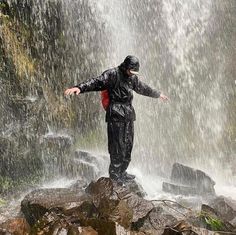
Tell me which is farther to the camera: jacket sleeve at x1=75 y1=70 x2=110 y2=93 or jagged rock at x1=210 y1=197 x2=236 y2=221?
jagged rock at x1=210 y1=197 x2=236 y2=221

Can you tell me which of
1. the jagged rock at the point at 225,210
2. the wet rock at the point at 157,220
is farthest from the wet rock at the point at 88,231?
the jagged rock at the point at 225,210

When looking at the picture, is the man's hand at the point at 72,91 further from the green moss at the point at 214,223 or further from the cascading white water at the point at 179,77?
the cascading white water at the point at 179,77

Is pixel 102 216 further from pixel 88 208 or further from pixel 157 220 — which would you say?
pixel 157 220

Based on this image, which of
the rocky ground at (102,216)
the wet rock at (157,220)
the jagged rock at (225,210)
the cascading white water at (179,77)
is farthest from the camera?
the cascading white water at (179,77)

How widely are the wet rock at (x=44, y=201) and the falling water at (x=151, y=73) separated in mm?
4397

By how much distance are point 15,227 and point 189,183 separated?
21.0 ft

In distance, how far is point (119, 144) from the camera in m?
7.68

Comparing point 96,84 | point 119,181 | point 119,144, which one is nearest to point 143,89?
point 96,84

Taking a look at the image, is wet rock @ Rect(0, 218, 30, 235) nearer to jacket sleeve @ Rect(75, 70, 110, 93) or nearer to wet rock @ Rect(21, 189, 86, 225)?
wet rock @ Rect(21, 189, 86, 225)

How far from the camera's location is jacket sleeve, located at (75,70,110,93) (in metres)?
7.07

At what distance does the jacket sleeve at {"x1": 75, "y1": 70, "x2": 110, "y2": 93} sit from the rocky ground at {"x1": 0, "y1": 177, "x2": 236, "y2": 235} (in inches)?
64.8

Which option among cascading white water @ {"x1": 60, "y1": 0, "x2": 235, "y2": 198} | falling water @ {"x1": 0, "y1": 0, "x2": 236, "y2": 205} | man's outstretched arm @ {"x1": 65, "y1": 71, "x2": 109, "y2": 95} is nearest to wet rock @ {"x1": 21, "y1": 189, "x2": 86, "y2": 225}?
man's outstretched arm @ {"x1": 65, "y1": 71, "x2": 109, "y2": 95}

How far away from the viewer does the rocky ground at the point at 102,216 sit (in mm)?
5562

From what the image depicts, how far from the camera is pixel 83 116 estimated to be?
1407 cm
